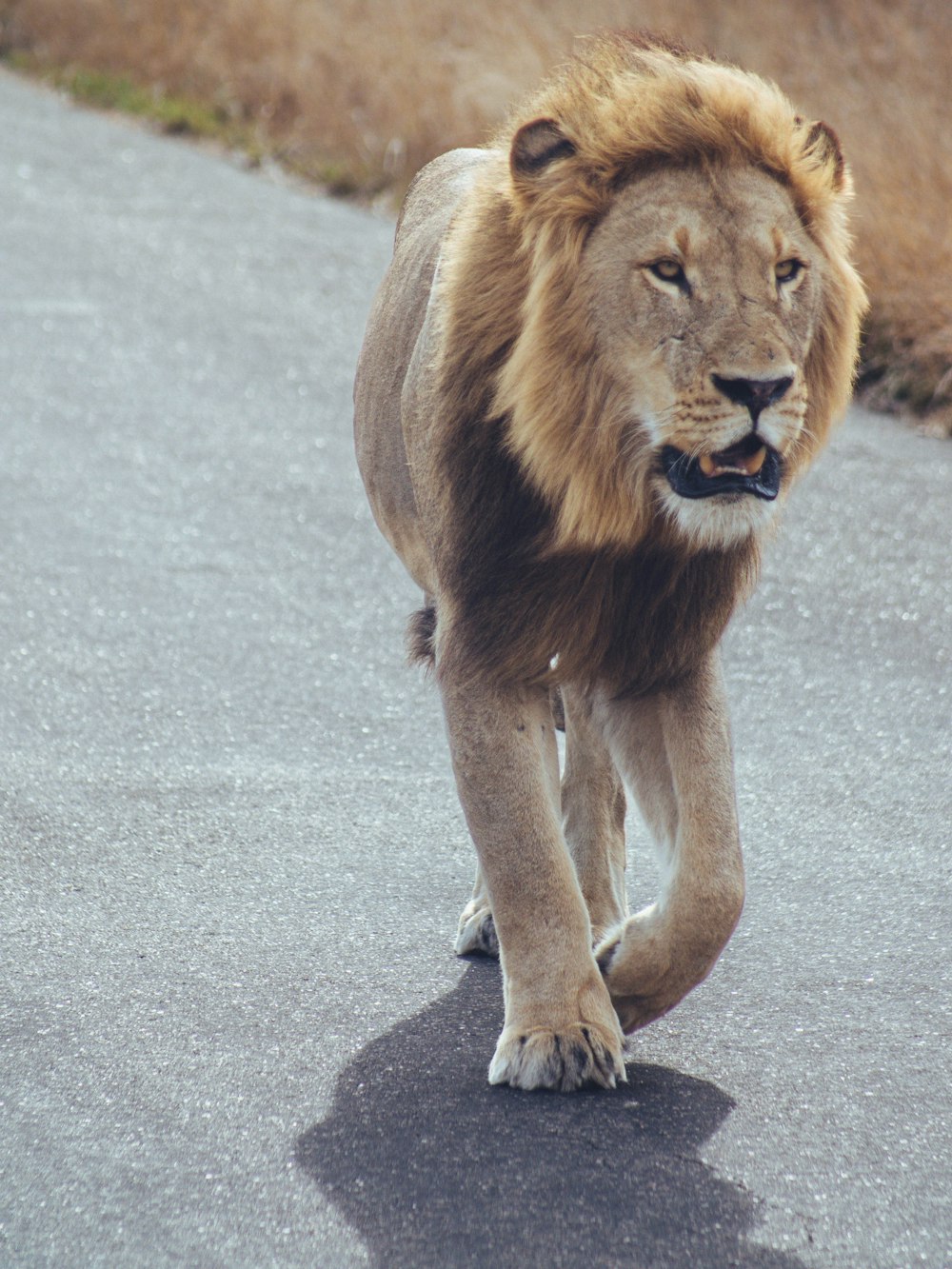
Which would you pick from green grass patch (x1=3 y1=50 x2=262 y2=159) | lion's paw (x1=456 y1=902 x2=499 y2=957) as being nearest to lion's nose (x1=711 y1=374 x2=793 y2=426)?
lion's paw (x1=456 y1=902 x2=499 y2=957)

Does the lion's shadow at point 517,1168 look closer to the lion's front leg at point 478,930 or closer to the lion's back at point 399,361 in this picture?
the lion's front leg at point 478,930

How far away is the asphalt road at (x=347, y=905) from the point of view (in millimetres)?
2713

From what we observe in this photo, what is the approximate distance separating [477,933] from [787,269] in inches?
58.3

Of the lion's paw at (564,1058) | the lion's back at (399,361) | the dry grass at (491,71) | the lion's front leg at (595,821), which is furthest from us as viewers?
the dry grass at (491,71)

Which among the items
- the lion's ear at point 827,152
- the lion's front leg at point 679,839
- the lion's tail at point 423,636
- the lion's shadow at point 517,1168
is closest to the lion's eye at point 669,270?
the lion's ear at point 827,152

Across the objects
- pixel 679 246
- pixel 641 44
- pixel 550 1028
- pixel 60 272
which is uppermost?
pixel 641 44

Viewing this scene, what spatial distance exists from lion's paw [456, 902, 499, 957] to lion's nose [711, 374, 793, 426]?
4.26 feet

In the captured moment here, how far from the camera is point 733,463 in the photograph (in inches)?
110

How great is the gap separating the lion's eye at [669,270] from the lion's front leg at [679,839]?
0.75 meters

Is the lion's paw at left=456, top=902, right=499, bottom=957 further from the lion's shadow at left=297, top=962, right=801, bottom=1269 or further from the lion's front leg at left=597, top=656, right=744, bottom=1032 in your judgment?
the lion's front leg at left=597, top=656, right=744, bottom=1032

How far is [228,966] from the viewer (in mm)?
3525

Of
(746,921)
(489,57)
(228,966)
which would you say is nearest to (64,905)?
(228,966)

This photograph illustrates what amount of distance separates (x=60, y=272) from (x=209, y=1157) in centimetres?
741

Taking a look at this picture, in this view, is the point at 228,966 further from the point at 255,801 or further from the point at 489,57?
the point at 489,57
